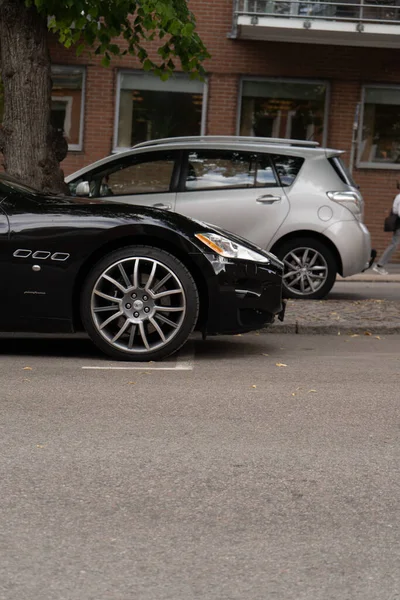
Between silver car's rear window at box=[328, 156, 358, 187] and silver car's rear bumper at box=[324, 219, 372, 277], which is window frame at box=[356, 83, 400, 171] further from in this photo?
silver car's rear bumper at box=[324, 219, 372, 277]

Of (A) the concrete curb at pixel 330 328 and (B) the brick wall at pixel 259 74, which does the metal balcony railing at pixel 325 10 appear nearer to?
(B) the brick wall at pixel 259 74

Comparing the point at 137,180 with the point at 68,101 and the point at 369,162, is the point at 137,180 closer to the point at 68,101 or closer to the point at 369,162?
the point at 68,101

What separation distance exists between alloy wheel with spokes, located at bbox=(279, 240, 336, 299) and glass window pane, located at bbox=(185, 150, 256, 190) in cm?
91

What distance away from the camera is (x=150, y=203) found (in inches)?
532

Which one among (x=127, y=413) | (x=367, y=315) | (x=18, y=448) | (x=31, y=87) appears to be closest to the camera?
(x=18, y=448)

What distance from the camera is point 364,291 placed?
51.3 feet

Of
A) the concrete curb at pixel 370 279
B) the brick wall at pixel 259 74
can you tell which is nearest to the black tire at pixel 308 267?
the concrete curb at pixel 370 279

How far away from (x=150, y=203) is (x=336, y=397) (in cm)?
692

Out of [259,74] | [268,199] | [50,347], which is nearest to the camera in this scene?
[50,347]

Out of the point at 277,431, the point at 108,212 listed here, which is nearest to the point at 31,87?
the point at 108,212

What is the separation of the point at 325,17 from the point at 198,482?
664 inches

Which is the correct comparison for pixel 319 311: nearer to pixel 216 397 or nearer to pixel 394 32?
pixel 216 397

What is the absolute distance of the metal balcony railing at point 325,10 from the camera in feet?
68.0

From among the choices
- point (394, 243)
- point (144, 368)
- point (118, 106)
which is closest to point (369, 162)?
point (394, 243)
